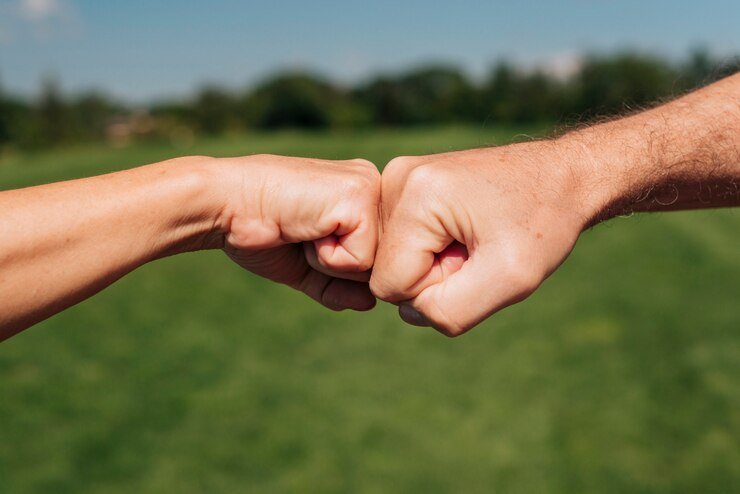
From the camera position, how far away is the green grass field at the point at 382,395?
24.3ft

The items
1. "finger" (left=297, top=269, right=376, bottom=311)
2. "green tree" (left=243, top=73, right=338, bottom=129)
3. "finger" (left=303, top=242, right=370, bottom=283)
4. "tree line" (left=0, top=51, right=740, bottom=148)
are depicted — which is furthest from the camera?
"green tree" (left=243, top=73, right=338, bottom=129)

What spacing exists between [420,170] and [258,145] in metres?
35.9

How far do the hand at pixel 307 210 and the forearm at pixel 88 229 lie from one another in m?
0.10

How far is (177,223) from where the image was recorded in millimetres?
2453

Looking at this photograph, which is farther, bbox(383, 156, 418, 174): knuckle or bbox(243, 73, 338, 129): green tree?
bbox(243, 73, 338, 129): green tree

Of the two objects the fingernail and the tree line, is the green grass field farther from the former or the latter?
the tree line

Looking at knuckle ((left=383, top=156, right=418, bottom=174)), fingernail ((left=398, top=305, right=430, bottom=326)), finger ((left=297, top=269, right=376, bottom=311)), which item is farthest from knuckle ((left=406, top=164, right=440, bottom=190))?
finger ((left=297, top=269, right=376, bottom=311))

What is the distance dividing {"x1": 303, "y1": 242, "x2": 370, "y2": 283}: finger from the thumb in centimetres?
45

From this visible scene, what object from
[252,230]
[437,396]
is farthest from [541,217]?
[437,396]

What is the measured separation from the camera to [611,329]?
11.2 metres

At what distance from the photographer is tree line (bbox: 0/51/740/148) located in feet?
180

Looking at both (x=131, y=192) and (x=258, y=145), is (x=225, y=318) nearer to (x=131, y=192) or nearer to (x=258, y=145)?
(x=131, y=192)

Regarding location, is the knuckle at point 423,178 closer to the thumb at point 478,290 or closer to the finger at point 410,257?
the finger at point 410,257

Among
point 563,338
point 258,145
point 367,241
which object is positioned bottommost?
point 258,145
